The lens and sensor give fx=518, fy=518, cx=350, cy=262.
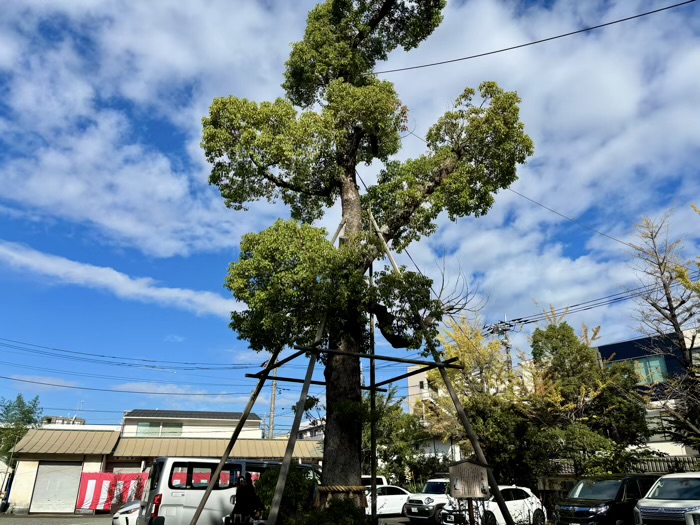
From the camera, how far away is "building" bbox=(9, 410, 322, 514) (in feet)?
91.0

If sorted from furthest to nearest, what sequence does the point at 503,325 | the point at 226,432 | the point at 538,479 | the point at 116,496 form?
the point at 226,432 → the point at 503,325 → the point at 116,496 → the point at 538,479

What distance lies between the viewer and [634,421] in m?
20.9

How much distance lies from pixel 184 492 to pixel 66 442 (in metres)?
23.4

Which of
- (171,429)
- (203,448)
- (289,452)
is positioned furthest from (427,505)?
(171,429)

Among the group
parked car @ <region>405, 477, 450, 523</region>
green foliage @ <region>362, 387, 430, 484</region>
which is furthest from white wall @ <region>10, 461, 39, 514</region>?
parked car @ <region>405, 477, 450, 523</region>

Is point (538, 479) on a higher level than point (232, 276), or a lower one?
lower

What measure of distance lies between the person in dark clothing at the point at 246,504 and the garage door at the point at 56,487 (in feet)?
81.8

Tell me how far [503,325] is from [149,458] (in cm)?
2262

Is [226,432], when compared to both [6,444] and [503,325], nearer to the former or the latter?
[6,444]

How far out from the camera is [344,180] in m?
12.2

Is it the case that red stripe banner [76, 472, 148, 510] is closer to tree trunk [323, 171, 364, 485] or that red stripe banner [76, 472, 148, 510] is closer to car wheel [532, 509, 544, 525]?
car wheel [532, 509, 544, 525]

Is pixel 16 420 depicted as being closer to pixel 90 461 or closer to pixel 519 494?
pixel 90 461

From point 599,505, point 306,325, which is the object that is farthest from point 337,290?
point 599,505

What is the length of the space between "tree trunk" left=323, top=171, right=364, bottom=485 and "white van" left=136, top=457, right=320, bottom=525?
1538 mm
